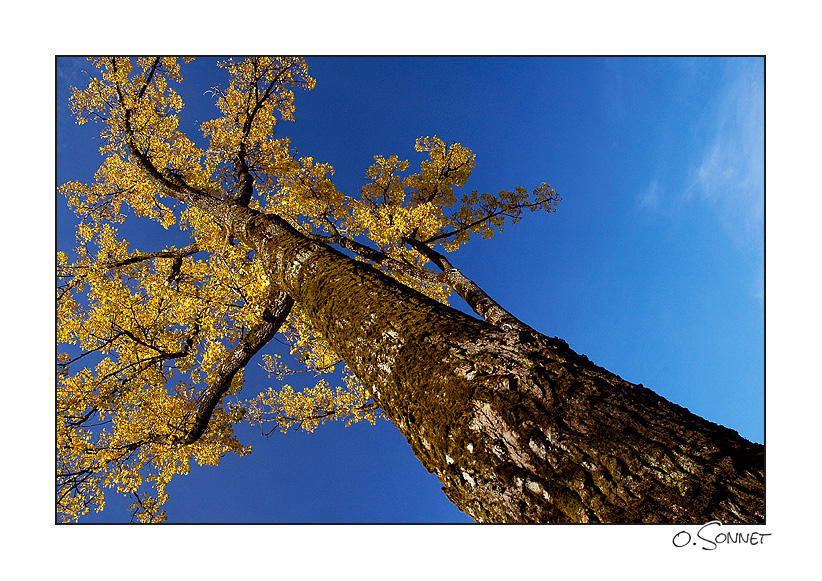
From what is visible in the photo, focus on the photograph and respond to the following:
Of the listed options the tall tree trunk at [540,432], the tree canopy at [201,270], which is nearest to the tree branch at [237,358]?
the tree canopy at [201,270]

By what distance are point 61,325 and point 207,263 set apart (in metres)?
1.83

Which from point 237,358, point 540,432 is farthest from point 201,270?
point 540,432

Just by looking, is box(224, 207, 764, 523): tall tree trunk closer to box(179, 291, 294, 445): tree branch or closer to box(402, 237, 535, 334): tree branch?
box(402, 237, 535, 334): tree branch

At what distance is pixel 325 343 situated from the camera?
13.1 feet

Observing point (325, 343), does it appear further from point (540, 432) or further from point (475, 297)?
point (540, 432)

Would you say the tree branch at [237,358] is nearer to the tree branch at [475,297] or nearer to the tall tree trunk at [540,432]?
the tree branch at [475,297]

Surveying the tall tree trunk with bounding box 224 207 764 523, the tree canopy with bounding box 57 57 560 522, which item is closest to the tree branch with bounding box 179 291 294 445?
the tree canopy with bounding box 57 57 560 522

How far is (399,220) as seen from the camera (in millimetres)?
6871

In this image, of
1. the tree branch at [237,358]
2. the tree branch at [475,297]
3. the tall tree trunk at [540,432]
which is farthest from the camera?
the tree branch at [237,358]

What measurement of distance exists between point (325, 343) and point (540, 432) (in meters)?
3.11

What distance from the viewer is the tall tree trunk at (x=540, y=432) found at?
1.05 metres

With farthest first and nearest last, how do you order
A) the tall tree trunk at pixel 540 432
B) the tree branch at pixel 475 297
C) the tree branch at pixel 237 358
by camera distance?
the tree branch at pixel 237 358
the tree branch at pixel 475 297
the tall tree trunk at pixel 540 432

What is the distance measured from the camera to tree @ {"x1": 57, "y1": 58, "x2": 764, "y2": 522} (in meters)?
1.14
